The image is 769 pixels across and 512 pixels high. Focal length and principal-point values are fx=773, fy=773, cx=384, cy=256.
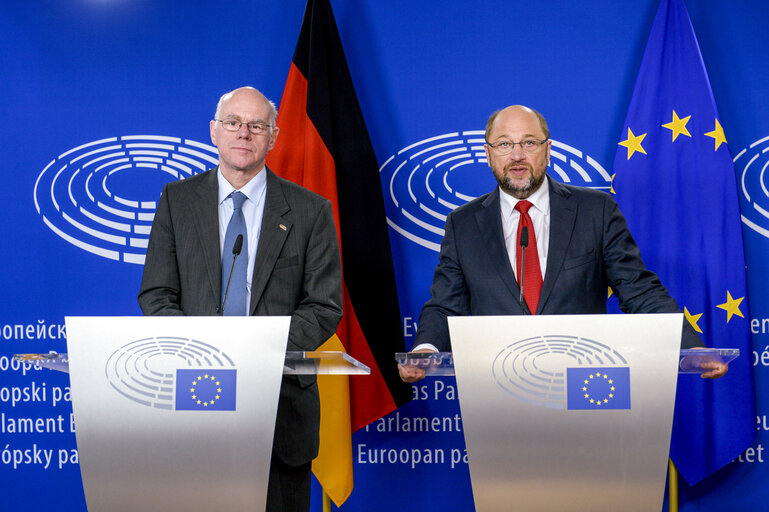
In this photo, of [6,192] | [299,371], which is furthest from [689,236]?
[6,192]

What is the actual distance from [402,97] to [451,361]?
244cm

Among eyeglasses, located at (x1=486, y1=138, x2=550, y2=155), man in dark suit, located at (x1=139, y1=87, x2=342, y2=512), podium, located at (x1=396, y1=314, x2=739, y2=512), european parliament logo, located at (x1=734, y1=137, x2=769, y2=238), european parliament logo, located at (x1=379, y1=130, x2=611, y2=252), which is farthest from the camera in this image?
european parliament logo, located at (x1=379, y1=130, x2=611, y2=252)

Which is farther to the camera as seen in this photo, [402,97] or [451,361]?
[402,97]

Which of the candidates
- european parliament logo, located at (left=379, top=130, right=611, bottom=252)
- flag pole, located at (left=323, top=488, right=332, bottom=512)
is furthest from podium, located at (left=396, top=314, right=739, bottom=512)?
european parliament logo, located at (left=379, top=130, right=611, bottom=252)

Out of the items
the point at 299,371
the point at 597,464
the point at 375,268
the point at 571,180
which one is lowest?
the point at 597,464

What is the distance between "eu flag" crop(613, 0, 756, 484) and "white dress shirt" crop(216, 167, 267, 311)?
6.21 feet

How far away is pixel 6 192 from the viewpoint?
4141mm

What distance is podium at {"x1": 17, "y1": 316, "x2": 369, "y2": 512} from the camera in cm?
182

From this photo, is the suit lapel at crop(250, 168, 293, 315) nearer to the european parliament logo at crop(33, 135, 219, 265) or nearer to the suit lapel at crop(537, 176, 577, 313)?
the suit lapel at crop(537, 176, 577, 313)

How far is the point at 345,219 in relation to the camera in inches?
151

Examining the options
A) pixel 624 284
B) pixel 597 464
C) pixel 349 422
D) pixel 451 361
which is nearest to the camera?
pixel 597 464

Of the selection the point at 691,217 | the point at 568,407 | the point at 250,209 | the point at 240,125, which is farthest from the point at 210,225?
the point at 691,217

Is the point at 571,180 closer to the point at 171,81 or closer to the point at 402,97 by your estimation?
the point at 402,97

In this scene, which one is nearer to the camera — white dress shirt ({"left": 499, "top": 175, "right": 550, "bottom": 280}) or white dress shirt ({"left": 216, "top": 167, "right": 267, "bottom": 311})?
white dress shirt ({"left": 216, "top": 167, "right": 267, "bottom": 311})
